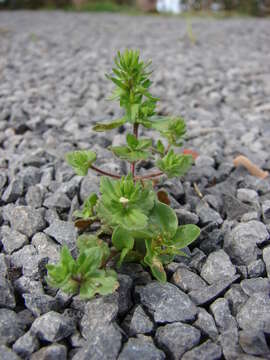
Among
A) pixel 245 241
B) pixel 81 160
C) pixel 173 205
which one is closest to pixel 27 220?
pixel 81 160

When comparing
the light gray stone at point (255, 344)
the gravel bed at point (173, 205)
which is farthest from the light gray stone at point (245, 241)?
the light gray stone at point (255, 344)

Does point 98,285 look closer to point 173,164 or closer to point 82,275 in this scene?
point 82,275

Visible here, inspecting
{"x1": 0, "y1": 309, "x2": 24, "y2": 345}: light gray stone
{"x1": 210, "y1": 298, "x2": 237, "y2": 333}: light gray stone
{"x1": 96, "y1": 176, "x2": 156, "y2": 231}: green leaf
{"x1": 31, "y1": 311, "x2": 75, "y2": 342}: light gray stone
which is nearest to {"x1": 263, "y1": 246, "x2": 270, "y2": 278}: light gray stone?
{"x1": 210, "y1": 298, "x2": 237, "y2": 333}: light gray stone

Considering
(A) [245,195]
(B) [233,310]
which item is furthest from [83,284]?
(A) [245,195]

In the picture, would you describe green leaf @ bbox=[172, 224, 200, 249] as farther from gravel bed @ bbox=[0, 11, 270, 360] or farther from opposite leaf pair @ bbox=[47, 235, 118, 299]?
opposite leaf pair @ bbox=[47, 235, 118, 299]

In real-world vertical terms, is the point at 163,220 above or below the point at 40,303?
above

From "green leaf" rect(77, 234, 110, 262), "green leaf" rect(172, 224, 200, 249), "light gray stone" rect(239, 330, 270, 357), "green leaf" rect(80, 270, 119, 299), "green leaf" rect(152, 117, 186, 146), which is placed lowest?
"light gray stone" rect(239, 330, 270, 357)
